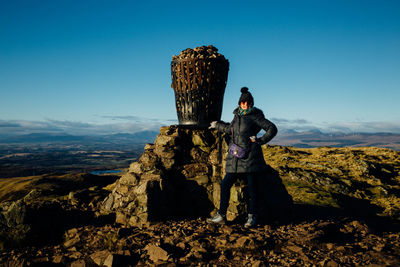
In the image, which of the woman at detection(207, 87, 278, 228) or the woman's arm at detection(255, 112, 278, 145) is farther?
the woman at detection(207, 87, 278, 228)

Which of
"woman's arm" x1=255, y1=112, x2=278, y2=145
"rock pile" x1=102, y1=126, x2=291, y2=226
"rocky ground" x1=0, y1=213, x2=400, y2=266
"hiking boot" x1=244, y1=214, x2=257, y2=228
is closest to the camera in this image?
"rocky ground" x1=0, y1=213, x2=400, y2=266

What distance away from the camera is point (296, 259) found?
Answer: 191 inches

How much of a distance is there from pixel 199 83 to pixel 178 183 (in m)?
3.36

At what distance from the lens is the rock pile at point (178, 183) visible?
23.6 ft

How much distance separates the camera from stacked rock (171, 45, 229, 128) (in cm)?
823

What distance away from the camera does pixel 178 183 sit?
8.21 m

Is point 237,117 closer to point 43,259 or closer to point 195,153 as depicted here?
point 195,153

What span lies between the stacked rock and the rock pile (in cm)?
60

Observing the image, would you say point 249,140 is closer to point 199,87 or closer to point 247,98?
point 247,98

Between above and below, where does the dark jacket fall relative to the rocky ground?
above

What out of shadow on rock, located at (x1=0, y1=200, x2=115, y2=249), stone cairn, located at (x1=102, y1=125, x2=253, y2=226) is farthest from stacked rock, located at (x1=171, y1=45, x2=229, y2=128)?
shadow on rock, located at (x1=0, y1=200, x2=115, y2=249)

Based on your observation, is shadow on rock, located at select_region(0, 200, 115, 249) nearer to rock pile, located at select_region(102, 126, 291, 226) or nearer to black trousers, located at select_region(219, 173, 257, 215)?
rock pile, located at select_region(102, 126, 291, 226)

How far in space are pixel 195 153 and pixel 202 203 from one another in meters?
1.67

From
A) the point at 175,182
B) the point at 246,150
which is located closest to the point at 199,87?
the point at 246,150
